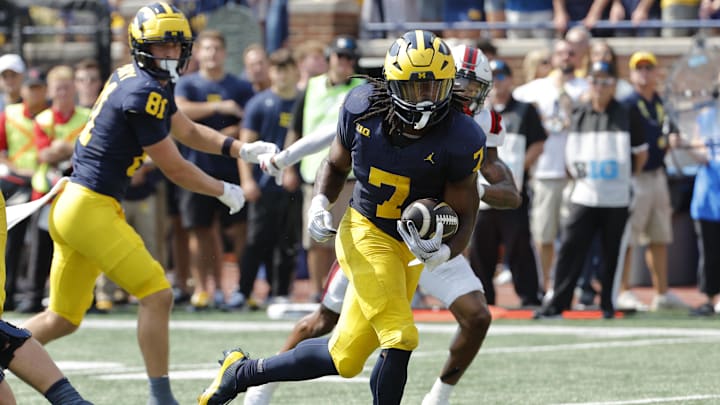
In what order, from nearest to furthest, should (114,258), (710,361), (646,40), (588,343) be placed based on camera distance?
(114,258)
(710,361)
(588,343)
(646,40)

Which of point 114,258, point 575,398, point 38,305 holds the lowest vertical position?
point 38,305

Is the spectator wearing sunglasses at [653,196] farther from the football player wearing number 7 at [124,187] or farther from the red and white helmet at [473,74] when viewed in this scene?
the football player wearing number 7 at [124,187]

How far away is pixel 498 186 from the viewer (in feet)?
25.3

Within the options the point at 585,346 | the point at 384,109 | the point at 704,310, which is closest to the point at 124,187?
the point at 384,109

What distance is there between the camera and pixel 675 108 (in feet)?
41.8

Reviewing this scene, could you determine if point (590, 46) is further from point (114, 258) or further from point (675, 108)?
point (114, 258)

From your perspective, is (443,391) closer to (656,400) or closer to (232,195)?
(656,400)

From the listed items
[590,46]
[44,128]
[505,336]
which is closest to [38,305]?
[44,128]

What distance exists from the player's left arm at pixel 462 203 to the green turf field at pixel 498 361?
5.08 ft

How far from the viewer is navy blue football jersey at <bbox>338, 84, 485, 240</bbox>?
643 cm

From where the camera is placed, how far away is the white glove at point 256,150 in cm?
789

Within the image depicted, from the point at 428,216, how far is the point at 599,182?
240 inches

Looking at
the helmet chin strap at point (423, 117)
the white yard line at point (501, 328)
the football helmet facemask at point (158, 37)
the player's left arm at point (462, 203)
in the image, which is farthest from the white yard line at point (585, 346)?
the helmet chin strap at point (423, 117)

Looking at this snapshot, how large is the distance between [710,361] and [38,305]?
Answer: 5913mm
